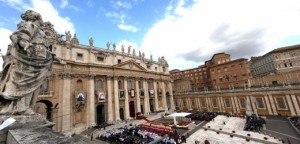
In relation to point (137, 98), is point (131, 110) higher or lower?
lower

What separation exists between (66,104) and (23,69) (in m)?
19.7

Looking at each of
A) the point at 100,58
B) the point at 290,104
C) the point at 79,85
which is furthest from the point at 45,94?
the point at 290,104

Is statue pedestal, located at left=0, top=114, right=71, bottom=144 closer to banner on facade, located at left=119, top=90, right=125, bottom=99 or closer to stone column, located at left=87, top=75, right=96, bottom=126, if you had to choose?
stone column, located at left=87, top=75, right=96, bottom=126

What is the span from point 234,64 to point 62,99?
44666 mm

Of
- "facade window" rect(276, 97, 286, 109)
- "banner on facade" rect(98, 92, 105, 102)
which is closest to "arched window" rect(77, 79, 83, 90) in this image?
"banner on facade" rect(98, 92, 105, 102)

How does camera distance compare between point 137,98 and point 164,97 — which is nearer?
point 137,98

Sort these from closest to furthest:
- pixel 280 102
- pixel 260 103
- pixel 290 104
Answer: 1. pixel 290 104
2. pixel 280 102
3. pixel 260 103

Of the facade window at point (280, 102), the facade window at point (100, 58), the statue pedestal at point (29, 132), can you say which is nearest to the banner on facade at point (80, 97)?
the facade window at point (100, 58)

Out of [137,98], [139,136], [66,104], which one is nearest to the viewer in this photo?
[139,136]

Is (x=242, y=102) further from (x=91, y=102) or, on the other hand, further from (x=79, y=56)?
(x=79, y=56)

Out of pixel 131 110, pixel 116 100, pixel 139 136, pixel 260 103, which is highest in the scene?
pixel 116 100

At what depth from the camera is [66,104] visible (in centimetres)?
2073

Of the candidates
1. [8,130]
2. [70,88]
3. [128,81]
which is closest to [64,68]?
[70,88]

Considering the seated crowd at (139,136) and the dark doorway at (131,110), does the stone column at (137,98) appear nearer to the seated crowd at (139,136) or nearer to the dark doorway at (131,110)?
the dark doorway at (131,110)
